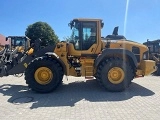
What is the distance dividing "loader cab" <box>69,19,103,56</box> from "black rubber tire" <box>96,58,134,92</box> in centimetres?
90

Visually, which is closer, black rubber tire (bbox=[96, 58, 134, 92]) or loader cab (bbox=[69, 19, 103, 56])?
black rubber tire (bbox=[96, 58, 134, 92])

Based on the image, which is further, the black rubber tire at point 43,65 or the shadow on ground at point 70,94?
the black rubber tire at point 43,65

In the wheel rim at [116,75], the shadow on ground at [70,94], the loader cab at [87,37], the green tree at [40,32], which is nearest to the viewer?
the shadow on ground at [70,94]

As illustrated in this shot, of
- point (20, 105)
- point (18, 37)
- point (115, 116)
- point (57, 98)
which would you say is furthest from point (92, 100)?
point (18, 37)

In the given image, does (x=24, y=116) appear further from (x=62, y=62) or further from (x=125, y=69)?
(x=125, y=69)

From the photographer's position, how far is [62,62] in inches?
389

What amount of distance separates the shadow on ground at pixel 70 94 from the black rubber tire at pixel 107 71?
0.27 metres

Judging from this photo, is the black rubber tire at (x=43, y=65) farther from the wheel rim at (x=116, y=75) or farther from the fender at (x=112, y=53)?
the wheel rim at (x=116, y=75)

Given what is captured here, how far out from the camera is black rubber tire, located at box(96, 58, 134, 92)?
31.9 feet

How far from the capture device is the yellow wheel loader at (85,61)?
9.69m

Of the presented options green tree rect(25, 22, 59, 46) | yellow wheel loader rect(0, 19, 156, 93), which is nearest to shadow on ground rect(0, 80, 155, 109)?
yellow wheel loader rect(0, 19, 156, 93)

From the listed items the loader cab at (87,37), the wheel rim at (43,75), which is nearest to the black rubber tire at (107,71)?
Result: the loader cab at (87,37)

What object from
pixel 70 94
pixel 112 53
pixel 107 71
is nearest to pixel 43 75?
pixel 70 94

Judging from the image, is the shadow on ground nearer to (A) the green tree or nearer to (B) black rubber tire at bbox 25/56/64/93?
(B) black rubber tire at bbox 25/56/64/93
